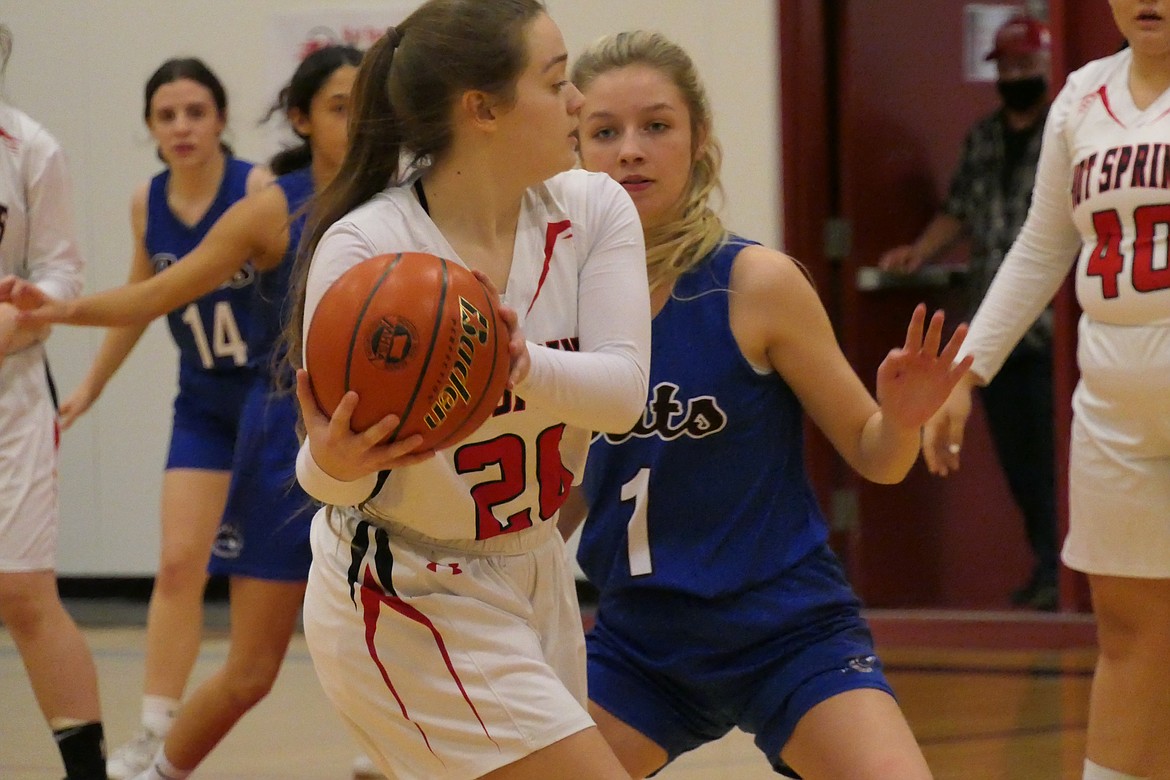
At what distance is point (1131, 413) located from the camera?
3068mm

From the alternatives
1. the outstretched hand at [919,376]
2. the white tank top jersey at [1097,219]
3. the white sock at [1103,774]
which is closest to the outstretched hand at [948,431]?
the white tank top jersey at [1097,219]

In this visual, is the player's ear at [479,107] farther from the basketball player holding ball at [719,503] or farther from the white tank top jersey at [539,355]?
the basketball player holding ball at [719,503]

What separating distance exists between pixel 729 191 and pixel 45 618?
136 inches

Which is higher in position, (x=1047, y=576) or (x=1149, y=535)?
(x=1149, y=535)

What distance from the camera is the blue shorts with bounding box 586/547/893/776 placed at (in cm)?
241

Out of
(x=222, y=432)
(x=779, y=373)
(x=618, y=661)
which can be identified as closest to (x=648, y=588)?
(x=618, y=661)

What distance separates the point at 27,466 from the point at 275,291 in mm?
701

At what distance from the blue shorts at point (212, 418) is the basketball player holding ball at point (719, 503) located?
5.97ft

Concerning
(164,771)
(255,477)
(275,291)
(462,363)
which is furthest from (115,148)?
(462,363)

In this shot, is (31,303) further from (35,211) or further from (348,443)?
(348,443)

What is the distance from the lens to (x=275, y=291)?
3.92 m

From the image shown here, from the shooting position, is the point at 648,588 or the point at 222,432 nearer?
the point at 648,588

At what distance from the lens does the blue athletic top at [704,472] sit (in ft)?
8.17

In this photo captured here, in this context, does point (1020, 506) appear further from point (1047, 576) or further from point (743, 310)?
point (743, 310)
